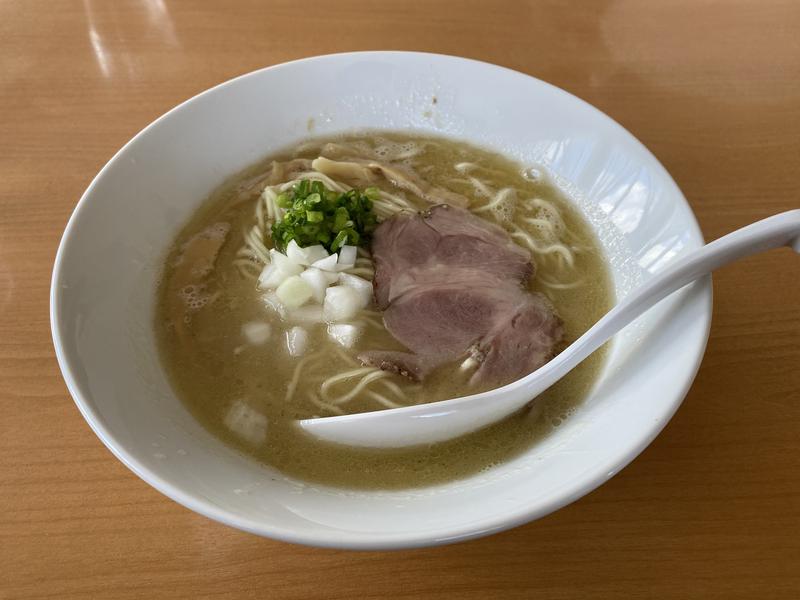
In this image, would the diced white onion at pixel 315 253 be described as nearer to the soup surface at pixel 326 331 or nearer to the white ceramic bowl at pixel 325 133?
the soup surface at pixel 326 331

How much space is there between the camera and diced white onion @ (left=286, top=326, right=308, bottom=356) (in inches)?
59.5

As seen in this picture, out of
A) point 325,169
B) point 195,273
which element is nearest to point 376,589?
point 195,273

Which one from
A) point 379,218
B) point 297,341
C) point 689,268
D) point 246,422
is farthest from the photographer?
point 379,218

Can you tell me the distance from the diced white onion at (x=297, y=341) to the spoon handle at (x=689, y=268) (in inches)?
23.8

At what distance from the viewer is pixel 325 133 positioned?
78.0 inches

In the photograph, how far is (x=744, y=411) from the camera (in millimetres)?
1341

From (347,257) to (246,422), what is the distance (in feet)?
1.76

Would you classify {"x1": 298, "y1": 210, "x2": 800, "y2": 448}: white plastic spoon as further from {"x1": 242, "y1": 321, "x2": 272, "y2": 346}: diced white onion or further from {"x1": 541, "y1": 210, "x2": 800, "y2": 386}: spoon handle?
{"x1": 242, "y1": 321, "x2": 272, "y2": 346}: diced white onion

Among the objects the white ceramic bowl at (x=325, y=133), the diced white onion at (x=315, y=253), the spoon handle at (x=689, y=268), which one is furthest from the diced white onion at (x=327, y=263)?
the spoon handle at (x=689, y=268)

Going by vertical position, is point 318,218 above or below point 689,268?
below

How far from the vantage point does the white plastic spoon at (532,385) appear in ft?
3.84

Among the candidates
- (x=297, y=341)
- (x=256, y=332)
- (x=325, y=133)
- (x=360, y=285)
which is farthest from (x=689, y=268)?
(x=325, y=133)

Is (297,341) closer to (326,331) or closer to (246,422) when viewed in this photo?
(326,331)

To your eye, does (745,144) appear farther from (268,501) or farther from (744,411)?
(268,501)
